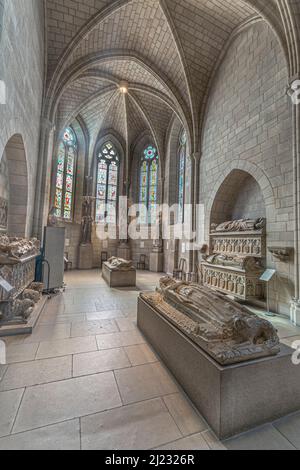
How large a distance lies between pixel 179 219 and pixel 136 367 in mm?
8279

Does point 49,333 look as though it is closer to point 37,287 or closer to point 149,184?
point 37,287

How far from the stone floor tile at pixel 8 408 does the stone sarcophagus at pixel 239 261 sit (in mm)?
4396

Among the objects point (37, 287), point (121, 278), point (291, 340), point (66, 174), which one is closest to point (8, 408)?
point (291, 340)

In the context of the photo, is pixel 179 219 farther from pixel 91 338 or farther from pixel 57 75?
pixel 91 338

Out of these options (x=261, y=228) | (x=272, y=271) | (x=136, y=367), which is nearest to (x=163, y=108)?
(x=261, y=228)

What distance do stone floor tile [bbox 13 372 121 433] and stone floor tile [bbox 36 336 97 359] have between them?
0.55 metres

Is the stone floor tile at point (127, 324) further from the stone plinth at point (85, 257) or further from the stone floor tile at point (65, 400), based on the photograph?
the stone plinth at point (85, 257)

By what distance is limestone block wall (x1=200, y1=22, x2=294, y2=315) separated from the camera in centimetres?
425

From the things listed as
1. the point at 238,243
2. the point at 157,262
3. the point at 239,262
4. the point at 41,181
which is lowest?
the point at 157,262

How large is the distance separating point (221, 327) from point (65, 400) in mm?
1429

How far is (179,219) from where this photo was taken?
1000cm

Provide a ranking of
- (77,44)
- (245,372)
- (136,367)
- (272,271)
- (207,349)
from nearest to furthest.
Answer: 1. (245,372)
2. (207,349)
3. (136,367)
4. (272,271)
5. (77,44)

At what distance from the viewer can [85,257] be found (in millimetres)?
10906

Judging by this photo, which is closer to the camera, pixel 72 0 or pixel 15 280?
pixel 15 280
